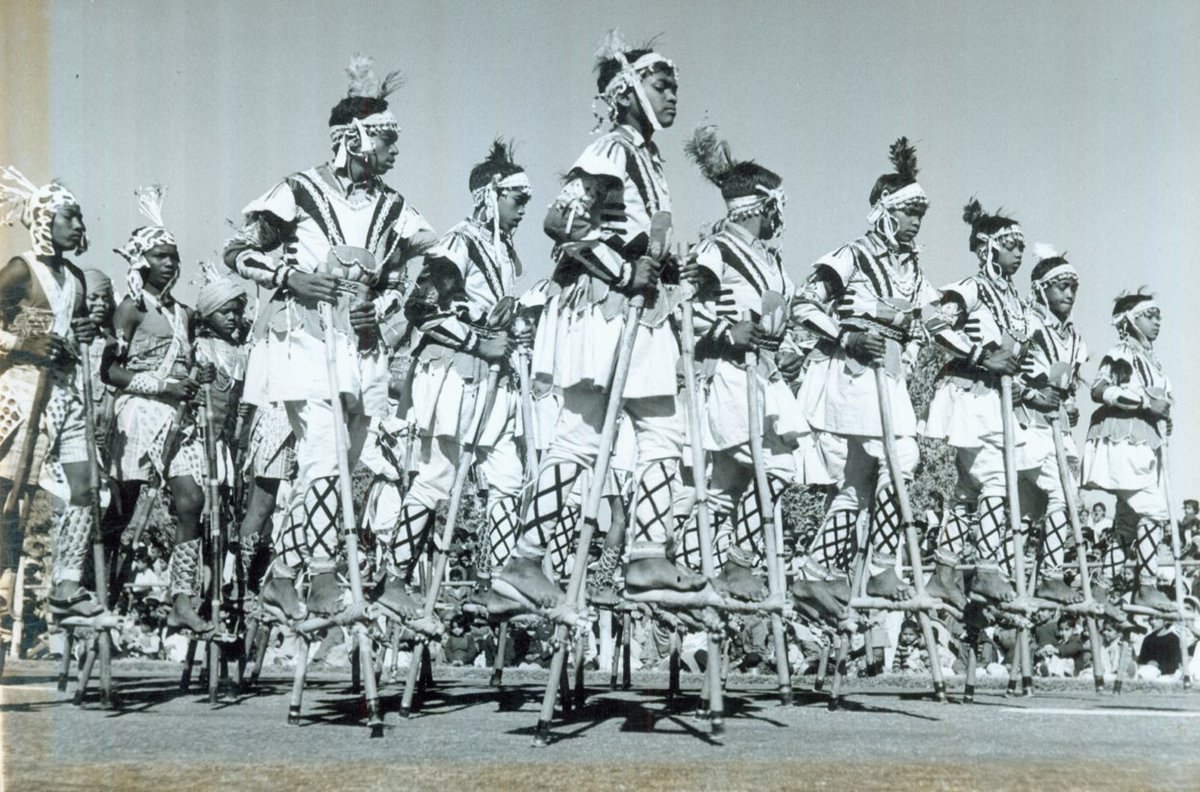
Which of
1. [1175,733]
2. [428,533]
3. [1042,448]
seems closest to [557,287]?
[428,533]

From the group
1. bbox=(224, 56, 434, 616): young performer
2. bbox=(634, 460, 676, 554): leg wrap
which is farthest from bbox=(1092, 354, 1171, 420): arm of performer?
bbox=(224, 56, 434, 616): young performer

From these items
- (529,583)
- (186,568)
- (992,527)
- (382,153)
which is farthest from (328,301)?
(992,527)

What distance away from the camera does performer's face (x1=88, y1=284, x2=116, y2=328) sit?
7770mm

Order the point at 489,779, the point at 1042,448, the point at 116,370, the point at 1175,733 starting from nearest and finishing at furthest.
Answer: the point at 489,779
the point at 1175,733
the point at 116,370
the point at 1042,448

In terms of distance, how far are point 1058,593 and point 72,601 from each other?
20.7 feet

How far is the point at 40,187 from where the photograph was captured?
24.3ft

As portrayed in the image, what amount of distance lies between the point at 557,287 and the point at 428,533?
224 centimetres

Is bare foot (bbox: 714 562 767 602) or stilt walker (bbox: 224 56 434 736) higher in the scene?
stilt walker (bbox: 224 56 434 736)

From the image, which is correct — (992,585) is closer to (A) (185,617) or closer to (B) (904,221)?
(B) (904,221)

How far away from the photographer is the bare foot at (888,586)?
8211mm

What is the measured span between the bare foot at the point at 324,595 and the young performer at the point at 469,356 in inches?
55.9

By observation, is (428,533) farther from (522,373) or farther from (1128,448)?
(1128,448)

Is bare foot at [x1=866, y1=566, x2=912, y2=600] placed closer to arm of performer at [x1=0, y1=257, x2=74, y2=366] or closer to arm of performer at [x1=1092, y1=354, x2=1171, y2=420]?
arm of performer at [x1=1092, y1=354, x2=1171, y2=420]

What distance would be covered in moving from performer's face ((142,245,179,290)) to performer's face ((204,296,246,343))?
121 cm
